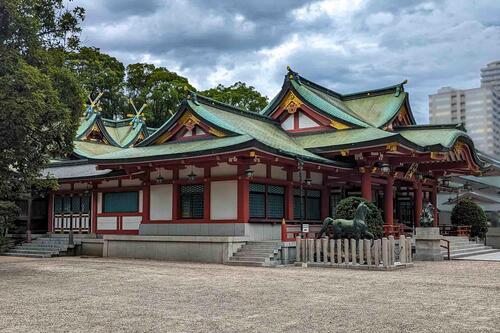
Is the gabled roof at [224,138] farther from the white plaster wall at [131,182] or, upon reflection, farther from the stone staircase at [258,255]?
the stone staircase at [258,255]

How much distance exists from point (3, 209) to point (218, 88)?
36130 millimetres

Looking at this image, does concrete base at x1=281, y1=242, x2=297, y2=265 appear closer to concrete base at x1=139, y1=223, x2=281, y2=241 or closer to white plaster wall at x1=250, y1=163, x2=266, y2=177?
concrete base at x1=139, y1=223, x2=281, y2=241

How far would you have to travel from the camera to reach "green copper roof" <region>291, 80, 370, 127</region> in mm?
25031

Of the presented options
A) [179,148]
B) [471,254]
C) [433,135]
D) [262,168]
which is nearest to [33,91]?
[179,148]

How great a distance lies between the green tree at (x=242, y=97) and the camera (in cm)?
5488

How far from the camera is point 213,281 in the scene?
535 inches

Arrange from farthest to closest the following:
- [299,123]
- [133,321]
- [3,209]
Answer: [299,123] < [3,209] < [133,321]

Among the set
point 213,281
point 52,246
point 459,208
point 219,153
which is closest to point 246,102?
point 459,208

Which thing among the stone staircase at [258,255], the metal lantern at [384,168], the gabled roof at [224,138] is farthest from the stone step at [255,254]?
the metal lantern at [384,168]

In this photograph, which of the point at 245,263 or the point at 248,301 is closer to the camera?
the point at 248,301

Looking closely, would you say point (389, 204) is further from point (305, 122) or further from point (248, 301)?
point (248, 301)

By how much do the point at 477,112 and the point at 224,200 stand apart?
162 metres

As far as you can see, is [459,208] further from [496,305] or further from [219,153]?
[496,305]

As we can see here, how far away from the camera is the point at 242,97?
55156mm
